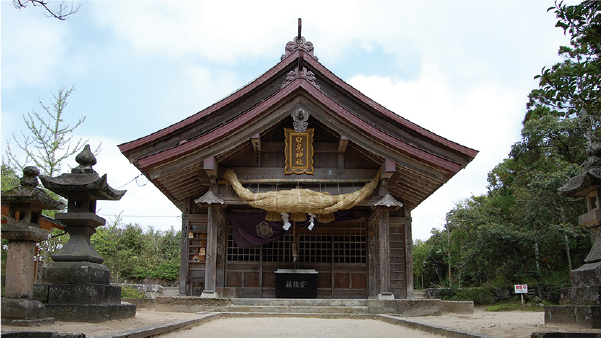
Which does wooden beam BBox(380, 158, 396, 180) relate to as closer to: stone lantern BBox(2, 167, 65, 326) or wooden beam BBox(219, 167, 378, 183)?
wooden beam BBox(219, 167, 378, 183)

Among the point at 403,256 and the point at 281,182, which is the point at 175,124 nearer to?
the point at 281,182

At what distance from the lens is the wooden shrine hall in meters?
12.3

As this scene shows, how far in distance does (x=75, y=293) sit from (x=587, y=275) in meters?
7.14

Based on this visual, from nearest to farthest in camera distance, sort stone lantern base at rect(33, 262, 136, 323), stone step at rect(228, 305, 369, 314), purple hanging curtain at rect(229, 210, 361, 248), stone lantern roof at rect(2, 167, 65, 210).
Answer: stone lantern roof at rect(2, 167, 65, 210) < stone lantern base at rect(33, 262, 136, 323) < stone step at rect(228, 305, 369, 314) < purple hanging curtain at rect(229, 210, 361, 248)

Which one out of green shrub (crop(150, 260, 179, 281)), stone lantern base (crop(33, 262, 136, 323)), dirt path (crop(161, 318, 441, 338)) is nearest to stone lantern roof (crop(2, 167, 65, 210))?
stone lantern base (crop(33, 262, 136, 323))

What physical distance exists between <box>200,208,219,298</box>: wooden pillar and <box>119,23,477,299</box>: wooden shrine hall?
25mm

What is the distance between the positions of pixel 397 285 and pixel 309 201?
4306 millimetres

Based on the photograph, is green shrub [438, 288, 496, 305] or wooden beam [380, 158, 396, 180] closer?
wooden beam [380, 158, 396, 180]

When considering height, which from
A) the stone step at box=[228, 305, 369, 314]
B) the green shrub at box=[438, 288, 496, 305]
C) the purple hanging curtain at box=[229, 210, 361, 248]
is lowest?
the green shrub at box=[438, 288, 496, 305]

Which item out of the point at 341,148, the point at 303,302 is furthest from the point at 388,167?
the point at 303,302

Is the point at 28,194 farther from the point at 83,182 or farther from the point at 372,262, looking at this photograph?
the point at 372,262

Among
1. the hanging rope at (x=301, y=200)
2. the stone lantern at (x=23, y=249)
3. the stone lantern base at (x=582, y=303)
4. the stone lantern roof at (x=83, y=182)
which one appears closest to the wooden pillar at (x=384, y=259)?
the hanging rope at (x=301, y=200)

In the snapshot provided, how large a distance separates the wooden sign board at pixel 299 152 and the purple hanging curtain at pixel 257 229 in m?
1.86

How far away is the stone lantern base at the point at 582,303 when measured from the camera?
6.18 m
